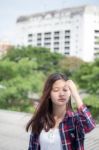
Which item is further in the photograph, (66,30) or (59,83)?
(66,30)

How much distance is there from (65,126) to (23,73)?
13660mm

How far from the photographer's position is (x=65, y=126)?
1.99 m

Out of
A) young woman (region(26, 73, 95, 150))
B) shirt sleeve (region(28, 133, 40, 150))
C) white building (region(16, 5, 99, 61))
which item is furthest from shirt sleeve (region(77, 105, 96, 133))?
white building (region(16, 5, 99, 61))

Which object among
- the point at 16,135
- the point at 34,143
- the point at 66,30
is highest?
the point at 66,30

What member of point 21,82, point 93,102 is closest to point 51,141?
point 93,102

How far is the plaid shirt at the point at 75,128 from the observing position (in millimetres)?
1976

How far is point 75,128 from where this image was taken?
1990 mm

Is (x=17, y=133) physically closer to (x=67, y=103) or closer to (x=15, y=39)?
(x=67, y=103)

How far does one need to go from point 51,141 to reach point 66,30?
6666cm

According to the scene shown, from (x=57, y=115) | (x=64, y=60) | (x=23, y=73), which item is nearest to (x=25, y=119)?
(x=57, y=115)

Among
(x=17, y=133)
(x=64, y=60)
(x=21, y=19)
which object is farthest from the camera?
(x=21, y=19)

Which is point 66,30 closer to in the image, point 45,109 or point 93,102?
point 93,102

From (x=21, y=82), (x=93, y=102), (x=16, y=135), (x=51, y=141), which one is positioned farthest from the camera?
(x=21, y=82)

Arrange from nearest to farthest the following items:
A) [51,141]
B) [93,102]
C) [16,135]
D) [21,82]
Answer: [51,141] < [16,135] < [93,102] < [21,82]
